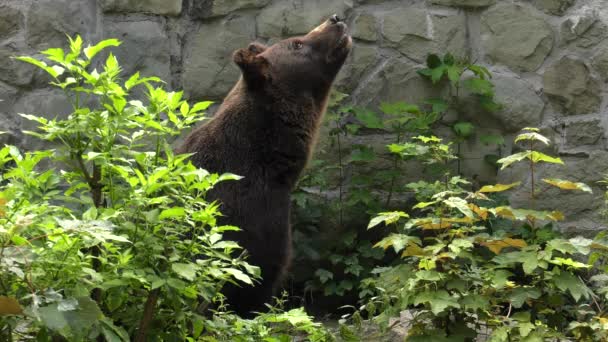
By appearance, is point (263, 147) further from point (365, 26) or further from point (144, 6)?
point (144, 6)

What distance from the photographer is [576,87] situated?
5.70 metres

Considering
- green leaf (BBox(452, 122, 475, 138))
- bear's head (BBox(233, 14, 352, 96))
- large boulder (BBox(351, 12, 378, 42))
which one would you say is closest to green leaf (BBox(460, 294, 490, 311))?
bear's head (BBox(233, 14, 352, 96))

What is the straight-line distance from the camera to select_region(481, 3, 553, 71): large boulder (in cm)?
575

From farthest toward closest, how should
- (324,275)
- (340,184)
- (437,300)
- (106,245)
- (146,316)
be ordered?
1. (340,184)
2. (324,275)
3. (437,300)
4. (146,316)
5. (106,245)

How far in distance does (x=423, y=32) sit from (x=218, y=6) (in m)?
1.35

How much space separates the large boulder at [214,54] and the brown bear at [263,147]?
105 cm

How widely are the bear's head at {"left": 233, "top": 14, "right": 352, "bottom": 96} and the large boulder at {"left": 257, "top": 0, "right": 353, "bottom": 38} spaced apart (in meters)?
0.87

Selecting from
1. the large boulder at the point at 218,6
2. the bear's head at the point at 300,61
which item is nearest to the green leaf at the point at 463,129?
the bear's head at the point at 300,61

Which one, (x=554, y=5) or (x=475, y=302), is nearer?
(x=475, y=302)

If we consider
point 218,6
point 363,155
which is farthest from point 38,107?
point 363,155

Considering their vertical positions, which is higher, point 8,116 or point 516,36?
point 516,36

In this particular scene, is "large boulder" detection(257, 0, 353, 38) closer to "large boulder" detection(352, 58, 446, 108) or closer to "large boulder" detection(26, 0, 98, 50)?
"large boulder" detection(352, 58, 446, 108)

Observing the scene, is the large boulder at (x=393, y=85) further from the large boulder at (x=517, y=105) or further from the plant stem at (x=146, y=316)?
the plant stem at (x=146, y=316)

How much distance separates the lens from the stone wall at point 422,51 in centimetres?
568
